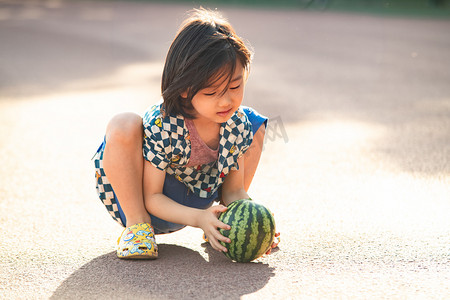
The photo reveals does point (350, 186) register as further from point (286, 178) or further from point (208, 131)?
point (208, 131)

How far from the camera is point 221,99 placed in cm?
277

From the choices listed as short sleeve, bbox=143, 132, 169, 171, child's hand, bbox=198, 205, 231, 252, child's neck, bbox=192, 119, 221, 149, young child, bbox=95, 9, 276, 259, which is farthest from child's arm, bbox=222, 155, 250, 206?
short sleeve, bbox=143, 132, 169, 171

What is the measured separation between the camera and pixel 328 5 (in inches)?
776

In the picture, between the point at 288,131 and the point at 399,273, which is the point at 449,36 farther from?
the point at 399,273

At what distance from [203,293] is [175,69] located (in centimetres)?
103

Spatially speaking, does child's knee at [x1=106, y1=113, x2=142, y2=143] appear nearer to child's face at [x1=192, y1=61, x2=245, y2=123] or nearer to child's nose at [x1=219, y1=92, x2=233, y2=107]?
child's face at [x1=192, y1=61, x2=245, y2=123]

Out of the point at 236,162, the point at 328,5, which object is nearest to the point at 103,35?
the point at 328,5

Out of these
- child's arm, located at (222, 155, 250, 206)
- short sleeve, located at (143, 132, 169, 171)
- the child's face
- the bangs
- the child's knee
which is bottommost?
child's arm, located at (222, 155, 250, 206)

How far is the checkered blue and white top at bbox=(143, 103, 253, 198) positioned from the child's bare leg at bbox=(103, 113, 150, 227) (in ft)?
0.17

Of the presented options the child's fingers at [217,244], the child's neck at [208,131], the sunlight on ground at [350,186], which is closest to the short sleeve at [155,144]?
the child's neck at [208,131]

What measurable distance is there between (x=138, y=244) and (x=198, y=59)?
0.92m

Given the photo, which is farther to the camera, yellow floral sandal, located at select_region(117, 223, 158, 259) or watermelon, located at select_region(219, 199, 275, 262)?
yellow floral sandal, located at select_region(117, 223, 158, 259)

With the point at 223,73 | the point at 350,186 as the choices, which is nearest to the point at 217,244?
the point at 223,73

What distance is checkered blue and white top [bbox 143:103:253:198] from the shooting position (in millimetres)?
2885
